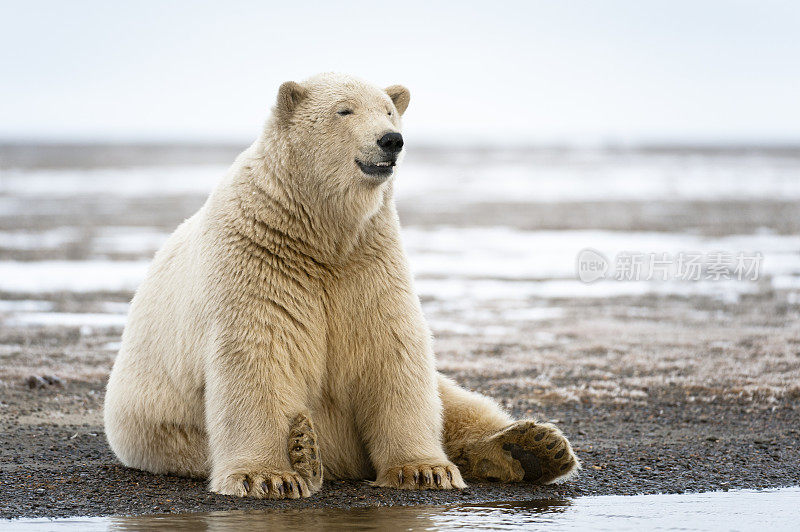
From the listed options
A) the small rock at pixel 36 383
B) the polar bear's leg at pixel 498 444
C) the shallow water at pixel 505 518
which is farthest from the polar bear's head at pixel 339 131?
the small rock at pixel 36 383

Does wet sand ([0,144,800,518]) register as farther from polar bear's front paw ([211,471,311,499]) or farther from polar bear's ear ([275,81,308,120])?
polar bear's ear ([275,81,308,120])

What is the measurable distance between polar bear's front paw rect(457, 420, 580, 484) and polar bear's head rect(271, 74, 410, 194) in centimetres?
155

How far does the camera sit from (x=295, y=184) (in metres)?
5.96

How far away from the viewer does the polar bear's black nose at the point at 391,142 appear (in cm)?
569

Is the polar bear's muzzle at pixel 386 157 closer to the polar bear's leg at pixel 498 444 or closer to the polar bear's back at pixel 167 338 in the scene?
the polar bear's back at pixel 167 338

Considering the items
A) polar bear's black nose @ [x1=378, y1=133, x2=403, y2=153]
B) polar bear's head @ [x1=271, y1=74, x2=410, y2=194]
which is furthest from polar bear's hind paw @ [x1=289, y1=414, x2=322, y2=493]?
polar bear's black nose @ [x1=378, y1=133, x2=403, y2=153]

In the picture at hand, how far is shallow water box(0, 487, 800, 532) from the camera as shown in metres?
5.10

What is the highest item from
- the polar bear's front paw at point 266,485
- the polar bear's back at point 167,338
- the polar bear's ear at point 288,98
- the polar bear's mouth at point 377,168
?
the polar bear's ear at point 288,98

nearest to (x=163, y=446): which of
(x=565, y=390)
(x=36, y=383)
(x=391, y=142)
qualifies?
(x=391, y=142)

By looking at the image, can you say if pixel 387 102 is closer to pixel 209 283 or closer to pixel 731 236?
pixel 209 283

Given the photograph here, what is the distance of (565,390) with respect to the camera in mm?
8945

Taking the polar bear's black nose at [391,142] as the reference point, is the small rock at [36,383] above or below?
below

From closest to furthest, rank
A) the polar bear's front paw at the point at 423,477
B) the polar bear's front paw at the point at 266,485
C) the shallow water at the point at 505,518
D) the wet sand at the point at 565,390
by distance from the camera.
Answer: the shallow water at the point at 505,518
the polar bear's front paw at the point at 266,485
the polar bear's front paw at the point at 423,477
the wet sand at the point at 565,390

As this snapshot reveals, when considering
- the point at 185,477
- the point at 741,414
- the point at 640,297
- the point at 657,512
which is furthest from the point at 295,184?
the point at 640,297
